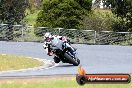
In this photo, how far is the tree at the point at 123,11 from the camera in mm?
37031

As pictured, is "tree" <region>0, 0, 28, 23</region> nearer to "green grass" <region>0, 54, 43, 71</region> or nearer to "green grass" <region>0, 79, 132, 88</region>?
"green grass" <region>0, 54, 43, 71</region>

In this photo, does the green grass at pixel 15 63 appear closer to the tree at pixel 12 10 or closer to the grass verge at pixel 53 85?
the grass verge at pixel 53 85

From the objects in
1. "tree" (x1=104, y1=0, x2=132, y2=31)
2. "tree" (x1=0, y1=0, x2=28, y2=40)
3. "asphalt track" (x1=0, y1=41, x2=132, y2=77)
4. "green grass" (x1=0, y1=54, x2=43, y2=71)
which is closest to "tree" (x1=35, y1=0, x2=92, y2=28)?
"tree" (x1=104, y1=0, x2=132, y2=31)

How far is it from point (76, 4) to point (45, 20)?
2691 millimetres

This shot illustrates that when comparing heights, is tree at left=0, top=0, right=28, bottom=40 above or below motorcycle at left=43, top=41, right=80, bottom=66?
above

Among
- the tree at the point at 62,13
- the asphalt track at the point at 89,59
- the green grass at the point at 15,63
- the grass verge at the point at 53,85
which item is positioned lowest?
the asphalt track at the point at 89,59

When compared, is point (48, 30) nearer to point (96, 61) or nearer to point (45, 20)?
point (45, 20)

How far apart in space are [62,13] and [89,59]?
14.9 meters

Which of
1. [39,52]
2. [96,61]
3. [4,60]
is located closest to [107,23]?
[39,52]

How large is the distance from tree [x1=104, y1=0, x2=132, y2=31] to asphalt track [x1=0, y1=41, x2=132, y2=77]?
257 inches

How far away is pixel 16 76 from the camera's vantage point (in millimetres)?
15492

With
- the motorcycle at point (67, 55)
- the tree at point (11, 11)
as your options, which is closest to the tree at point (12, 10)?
the tree at point (11, 11)

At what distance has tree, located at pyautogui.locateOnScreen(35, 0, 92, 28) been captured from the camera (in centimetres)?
3688

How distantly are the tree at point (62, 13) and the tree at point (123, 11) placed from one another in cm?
202
